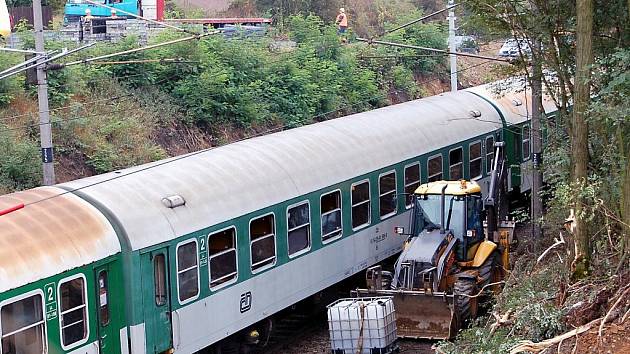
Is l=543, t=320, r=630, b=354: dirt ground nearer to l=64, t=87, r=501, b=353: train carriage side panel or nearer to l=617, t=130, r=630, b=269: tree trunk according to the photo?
l=617, t=130, r=630, b=269: tree trunk

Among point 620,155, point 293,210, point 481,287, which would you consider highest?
point 620,155

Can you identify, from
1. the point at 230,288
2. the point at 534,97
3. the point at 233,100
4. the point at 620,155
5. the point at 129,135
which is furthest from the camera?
the point at 233,100

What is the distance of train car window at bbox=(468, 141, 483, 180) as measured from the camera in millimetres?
20256

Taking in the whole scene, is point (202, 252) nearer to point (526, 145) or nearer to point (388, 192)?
point (388, 192)

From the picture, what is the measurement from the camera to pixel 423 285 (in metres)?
14.3

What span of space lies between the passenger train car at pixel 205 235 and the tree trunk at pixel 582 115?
402 cm

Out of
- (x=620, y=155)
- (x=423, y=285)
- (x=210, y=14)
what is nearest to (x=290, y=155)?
(x=423, y=285)

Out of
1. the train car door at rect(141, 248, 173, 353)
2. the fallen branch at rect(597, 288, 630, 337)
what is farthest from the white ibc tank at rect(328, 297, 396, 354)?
the fallen branch at rect(597, 288, 630, 337)

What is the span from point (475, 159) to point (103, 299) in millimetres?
11158

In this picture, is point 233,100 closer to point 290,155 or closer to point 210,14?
point 290,155

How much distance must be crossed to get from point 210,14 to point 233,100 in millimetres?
18481

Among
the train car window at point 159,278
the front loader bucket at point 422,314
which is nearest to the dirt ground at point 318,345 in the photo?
the front loader bucket at point 422,314

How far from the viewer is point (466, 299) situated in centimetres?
1434

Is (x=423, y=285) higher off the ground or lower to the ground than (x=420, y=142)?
lower
